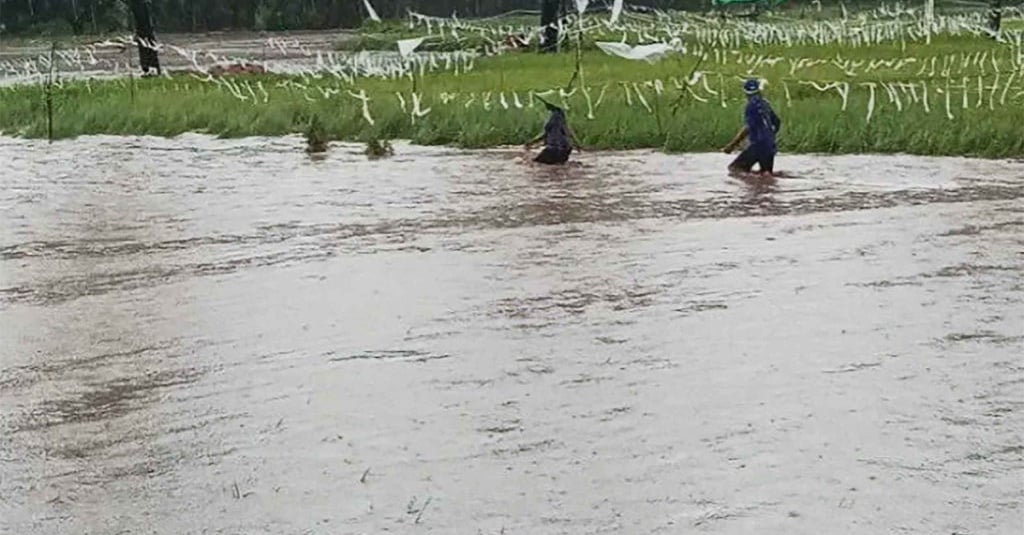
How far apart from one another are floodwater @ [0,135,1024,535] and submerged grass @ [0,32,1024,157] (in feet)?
9.33

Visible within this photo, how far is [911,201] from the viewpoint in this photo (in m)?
14.7

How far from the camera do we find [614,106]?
21703 mm

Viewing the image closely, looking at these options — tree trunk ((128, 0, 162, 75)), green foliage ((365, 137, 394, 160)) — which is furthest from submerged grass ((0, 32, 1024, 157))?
tree trunk ((128, 0, 162, 75))

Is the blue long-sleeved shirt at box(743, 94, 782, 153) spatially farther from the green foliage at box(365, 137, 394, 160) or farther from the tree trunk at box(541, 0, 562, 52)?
the tree trunk at box(541, 0, 562, 52)

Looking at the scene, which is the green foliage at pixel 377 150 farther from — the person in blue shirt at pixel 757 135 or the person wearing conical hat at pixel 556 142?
the person in blue shirt at pixel 757 135

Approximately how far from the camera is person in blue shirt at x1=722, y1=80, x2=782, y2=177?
52.5ft

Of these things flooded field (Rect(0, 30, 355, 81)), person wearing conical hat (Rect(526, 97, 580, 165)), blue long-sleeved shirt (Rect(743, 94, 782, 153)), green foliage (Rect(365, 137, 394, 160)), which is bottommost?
flooded field (Rect(0, 30, 355, 81))

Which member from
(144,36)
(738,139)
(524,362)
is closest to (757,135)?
(738,139)

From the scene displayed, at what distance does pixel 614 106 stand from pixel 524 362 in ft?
44.0

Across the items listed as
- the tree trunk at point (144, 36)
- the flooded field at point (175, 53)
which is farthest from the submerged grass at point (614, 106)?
the flooded field at point (175, 53)

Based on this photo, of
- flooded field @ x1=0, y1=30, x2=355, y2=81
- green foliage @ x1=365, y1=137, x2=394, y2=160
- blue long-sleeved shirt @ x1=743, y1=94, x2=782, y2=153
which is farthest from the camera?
flooded field @ x1=0, y1=30, x2=355, y2=81

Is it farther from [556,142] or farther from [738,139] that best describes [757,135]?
[556,142]

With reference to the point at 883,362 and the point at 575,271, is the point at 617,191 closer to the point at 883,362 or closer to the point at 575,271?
the point at 575,271

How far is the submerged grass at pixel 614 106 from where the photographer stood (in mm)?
18906
